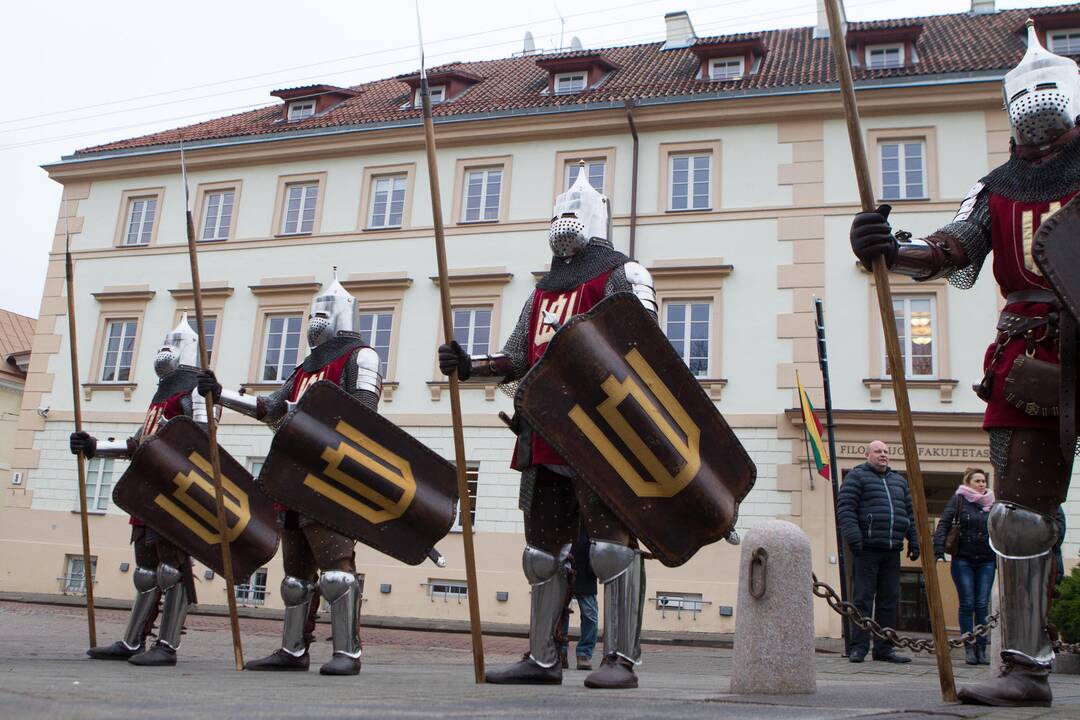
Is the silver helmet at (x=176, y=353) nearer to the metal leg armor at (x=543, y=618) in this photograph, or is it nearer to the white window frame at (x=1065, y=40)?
the metal leg armor at (x=543, y=618)

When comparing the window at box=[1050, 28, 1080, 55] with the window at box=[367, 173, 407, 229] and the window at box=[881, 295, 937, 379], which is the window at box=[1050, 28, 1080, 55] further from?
the window at box=[367, 173, 407, 229]

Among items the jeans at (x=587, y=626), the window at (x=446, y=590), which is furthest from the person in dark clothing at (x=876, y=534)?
the window at (x=446, y=590)

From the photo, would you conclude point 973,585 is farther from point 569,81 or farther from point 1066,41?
point 569,81

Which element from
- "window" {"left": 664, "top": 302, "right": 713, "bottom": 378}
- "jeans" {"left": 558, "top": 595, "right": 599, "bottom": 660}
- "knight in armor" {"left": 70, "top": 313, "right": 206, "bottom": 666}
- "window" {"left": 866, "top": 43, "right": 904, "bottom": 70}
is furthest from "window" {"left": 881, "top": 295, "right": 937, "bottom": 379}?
"knight in armor" {"left": 70, "top": 313, "right": 206, "bottom": 666}

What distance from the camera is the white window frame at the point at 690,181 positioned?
58.2ft

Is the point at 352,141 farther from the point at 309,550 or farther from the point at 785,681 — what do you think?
the point at 785,681

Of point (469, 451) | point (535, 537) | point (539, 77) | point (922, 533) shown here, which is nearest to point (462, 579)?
point (469, 451)

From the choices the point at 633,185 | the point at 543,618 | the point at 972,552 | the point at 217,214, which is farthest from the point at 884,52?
the point at 543,618

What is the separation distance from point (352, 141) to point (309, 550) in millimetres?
15533

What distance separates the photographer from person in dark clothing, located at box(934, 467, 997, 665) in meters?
8.68

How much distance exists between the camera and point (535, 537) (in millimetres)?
4480

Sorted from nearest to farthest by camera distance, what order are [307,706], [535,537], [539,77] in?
[307,706] < [535,537] < [539,77]

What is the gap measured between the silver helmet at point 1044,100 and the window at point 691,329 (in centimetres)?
1305

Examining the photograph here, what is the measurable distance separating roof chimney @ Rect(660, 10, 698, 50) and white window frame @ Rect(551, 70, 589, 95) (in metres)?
2.96
